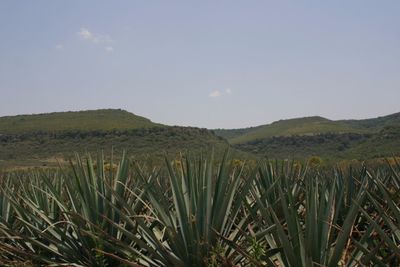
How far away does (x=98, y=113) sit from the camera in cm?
10475

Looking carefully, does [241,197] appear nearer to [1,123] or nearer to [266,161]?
[266,161]

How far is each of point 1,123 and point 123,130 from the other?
29.9 metres

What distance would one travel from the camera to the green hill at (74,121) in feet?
269

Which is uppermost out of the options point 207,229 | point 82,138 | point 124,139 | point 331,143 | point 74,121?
point 74,121

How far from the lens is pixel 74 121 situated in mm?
91188

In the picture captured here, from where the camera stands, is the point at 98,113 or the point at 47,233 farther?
the point at 98,113

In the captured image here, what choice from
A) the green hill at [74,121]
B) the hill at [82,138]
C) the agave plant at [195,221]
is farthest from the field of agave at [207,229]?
the green hill at [74,121]

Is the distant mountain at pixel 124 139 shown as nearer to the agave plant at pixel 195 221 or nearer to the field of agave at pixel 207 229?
the field of agave at pixel 207 229

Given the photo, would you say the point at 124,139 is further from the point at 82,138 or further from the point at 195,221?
the point at 195,221

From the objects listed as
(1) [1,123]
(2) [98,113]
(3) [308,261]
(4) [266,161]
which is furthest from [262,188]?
(2) [98,113]

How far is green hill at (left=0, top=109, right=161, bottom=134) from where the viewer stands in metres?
82.1

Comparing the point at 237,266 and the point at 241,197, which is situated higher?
the point at 241,197

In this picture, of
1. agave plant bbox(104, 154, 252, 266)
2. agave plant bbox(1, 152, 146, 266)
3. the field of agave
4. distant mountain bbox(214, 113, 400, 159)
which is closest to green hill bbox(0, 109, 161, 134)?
distant mountain bbox(214, 113, 400, 159)

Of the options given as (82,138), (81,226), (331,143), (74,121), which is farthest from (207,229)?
(331,143)
